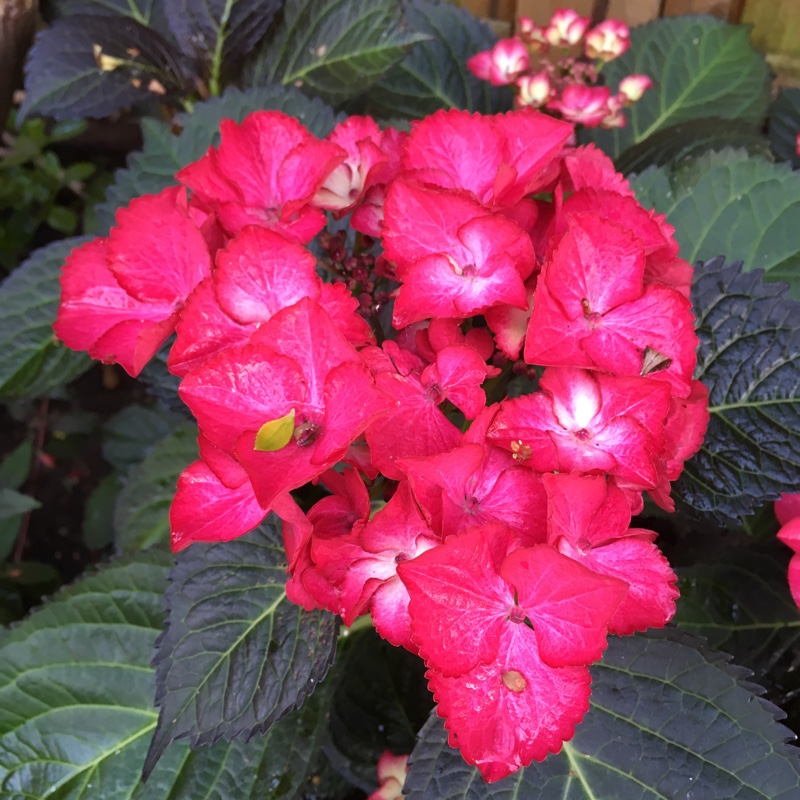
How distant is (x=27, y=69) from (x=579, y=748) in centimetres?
113

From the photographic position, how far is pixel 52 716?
759 mm

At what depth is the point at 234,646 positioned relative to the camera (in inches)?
25.5

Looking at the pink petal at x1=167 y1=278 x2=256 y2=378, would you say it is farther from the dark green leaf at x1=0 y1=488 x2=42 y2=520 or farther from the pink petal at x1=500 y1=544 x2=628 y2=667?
the dark green leaf at x1=0 y1=488 x2=42 y2=520

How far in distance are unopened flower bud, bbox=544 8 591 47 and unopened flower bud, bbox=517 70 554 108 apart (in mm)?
80

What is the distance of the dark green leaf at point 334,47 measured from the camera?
1.00 metres

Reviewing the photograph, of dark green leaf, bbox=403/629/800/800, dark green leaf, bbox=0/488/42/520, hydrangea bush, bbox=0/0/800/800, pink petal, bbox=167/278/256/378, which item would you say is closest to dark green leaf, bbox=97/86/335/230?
hydrangea bush, bbox=0/0/800/800

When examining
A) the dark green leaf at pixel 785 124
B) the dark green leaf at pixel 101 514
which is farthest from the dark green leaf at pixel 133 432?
the dark green leaf at pixel 785 124

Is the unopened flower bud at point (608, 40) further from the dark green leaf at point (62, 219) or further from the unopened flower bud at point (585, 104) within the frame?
the dark green leaf at point (62, 219)

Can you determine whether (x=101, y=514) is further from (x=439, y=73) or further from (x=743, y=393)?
(x=743, y=393)

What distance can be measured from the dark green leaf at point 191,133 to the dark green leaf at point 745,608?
756 millimetres

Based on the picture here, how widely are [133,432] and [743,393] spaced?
1078mm

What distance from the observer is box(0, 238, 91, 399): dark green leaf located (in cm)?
99

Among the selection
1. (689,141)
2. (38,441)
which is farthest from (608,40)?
(38,441)

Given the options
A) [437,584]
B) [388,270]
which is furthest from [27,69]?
[437,584]
